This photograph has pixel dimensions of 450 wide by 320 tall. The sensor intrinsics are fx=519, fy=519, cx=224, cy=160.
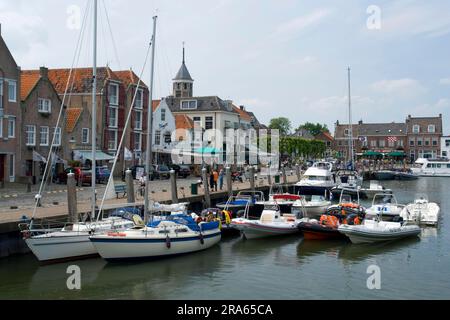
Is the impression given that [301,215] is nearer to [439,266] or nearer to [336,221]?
[336,221]

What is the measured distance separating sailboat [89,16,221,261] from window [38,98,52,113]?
26664mm

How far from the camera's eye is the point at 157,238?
22250 millimetres

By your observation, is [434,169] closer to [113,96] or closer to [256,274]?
[113,96]

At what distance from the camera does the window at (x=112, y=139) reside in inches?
2314

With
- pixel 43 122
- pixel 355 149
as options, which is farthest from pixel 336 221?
pixel 355 149

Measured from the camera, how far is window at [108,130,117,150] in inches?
2314

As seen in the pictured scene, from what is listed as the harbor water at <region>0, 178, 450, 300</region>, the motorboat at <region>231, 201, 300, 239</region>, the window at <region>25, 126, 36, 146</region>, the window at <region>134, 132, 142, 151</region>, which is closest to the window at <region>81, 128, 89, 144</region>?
the window at <region>25, 126, 36, 146</region>

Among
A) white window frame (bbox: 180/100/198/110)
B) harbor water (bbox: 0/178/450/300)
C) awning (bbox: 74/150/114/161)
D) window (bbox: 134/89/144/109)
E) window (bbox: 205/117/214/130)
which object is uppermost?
white window frame (bbox: 180/100/198/110)

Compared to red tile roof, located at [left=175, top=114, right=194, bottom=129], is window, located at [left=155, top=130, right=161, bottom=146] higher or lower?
lower

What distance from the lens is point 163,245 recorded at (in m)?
22.5

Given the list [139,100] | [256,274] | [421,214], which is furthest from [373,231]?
[139,100]

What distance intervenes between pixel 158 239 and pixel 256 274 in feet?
14.7

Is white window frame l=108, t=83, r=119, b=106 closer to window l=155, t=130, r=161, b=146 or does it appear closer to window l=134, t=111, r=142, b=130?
window l=134, t=111, r=142, b=130

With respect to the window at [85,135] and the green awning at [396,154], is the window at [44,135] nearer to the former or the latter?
the window at [85,135]
